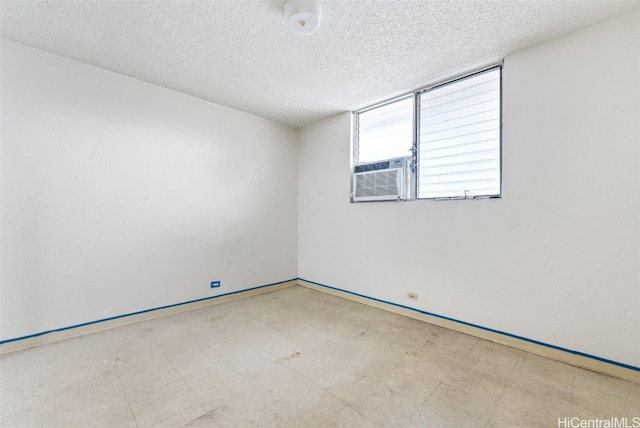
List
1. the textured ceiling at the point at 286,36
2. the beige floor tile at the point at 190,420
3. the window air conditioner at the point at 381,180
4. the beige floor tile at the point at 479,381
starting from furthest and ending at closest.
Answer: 1. the window air conditioner at the point at 381,180
2. the textured ceiling at the point at 286,36
3. the beige floor tile at the point at 479,381
4. the beige floor tile at the point at 190,420

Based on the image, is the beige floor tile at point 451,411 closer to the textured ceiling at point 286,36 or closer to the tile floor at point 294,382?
the tile floor at point 294,382

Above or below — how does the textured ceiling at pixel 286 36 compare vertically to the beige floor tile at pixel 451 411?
above

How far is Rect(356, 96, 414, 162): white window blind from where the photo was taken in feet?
10.2

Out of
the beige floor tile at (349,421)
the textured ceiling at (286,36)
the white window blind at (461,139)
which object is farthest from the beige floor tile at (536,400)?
the textured ceiling at (286,36)

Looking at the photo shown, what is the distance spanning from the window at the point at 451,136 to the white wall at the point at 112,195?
6.91 feet

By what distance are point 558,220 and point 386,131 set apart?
1.99 m

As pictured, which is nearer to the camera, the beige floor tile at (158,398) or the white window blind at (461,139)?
the beige floor tile at (158,398)

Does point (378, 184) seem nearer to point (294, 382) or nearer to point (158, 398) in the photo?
point (294, 382)

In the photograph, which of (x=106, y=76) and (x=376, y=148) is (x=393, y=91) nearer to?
(x=376, y=148)

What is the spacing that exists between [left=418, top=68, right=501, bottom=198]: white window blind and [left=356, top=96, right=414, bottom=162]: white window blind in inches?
6.9

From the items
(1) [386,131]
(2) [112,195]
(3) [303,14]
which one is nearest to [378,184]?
(1) [386,131]

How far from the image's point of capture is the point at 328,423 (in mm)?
1439

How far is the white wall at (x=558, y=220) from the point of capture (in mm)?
1849

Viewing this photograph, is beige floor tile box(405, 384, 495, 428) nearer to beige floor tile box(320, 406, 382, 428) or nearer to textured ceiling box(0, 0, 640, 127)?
beige floor tile box(320, 406, 382, 428)
